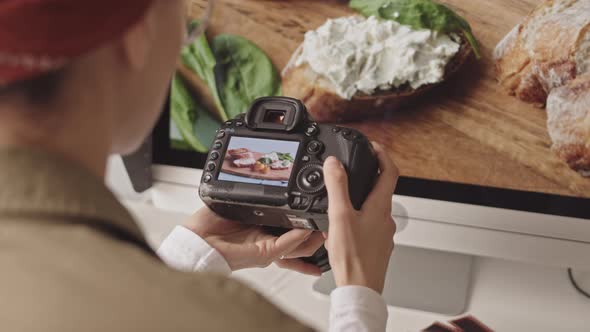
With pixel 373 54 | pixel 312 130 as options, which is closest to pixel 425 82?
→ pixel 373 54

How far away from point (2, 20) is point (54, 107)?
→ 0.05m

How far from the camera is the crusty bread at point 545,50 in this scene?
0.67 m

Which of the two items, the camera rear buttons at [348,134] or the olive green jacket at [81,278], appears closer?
the olive green jacket at [81,278]

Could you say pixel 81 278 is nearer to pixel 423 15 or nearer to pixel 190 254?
pixel 190 254

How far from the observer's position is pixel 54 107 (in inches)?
11.7

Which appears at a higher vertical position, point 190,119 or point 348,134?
point 348,134

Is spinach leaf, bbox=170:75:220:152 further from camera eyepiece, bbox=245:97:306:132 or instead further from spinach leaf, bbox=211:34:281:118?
camera eyepiece, bbox=245:97:306:132

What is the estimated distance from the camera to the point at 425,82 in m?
0.73

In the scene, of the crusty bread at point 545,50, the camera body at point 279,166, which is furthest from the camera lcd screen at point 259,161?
the crusty bread at point 545,50

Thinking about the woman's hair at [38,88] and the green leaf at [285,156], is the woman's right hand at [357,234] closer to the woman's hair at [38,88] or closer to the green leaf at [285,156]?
the green leaf at [285,156]

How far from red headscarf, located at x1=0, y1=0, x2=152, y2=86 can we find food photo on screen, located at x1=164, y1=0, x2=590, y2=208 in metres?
0.38

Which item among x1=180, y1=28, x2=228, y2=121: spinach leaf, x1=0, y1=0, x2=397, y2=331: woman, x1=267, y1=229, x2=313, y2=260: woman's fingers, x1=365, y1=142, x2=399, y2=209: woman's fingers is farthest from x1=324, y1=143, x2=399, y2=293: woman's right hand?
x1=180, y1=28, x2=228, y2=121: spinach leaf

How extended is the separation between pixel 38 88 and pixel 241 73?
546 millimetres

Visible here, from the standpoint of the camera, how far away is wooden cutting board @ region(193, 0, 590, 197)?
0.71 m
